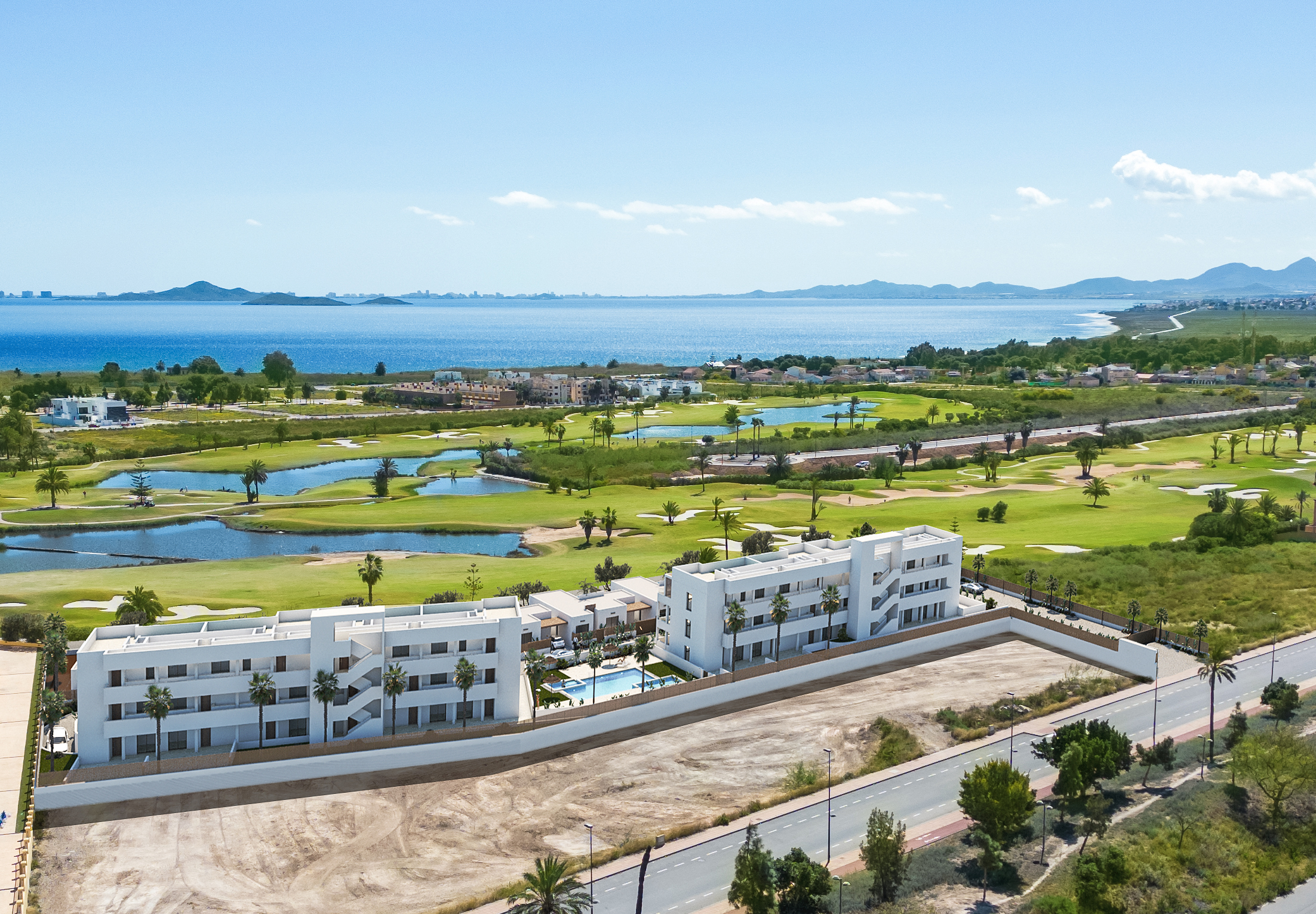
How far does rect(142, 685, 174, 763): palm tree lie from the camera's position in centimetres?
4388

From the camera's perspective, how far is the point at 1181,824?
41188 millimetres

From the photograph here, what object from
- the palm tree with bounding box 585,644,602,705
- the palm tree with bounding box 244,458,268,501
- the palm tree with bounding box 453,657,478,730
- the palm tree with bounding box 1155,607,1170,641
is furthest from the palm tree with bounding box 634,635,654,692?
the palm tree with bounding box 244,458,268,501

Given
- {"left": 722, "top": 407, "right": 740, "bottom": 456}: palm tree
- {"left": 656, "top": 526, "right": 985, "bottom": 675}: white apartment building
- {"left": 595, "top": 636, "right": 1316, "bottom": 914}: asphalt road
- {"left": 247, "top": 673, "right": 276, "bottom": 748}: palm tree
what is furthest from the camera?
{"left": 722, "top": 407, "right": 740, "bottom": 456}: palm tree

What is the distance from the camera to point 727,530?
7656 cm

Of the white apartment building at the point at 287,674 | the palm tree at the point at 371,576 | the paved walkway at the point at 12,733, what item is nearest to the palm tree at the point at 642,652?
the white apartment building at the point at 287,674

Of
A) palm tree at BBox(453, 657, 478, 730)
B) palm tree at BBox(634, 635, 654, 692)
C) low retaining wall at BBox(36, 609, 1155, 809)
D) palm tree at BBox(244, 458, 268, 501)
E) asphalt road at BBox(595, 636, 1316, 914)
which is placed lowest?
asphalt road at BBox(595, 636, 1316, 914)

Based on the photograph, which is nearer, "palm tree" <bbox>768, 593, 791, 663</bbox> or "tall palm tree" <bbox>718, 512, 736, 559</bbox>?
"palm tree" <bbox>768, 593, 791, 663</bbox>

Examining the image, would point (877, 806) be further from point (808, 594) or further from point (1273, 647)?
point (1273, 647)

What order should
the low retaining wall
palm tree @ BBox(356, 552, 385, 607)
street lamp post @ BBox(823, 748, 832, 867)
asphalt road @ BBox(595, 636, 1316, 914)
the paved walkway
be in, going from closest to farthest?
asphalt road @ BBox(595, 636, 1316, 914)
the paved walkway
street lamp post @ BBox(823, 748, 832, 867)
the low retaining wall
palm tree @ BBox(356, 552, 385, 607)

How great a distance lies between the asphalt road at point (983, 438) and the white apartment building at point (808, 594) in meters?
64.4

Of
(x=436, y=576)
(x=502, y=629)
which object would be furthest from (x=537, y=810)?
(x=436, y=576)

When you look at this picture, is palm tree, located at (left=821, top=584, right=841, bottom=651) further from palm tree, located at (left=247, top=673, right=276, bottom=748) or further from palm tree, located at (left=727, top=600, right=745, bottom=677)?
palm tree, located at (left=247, top=673, right=276, bottom=748)

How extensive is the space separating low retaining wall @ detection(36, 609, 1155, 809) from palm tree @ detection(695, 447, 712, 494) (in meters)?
53.9

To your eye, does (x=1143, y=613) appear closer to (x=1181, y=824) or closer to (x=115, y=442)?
(x=1181, y=824)
